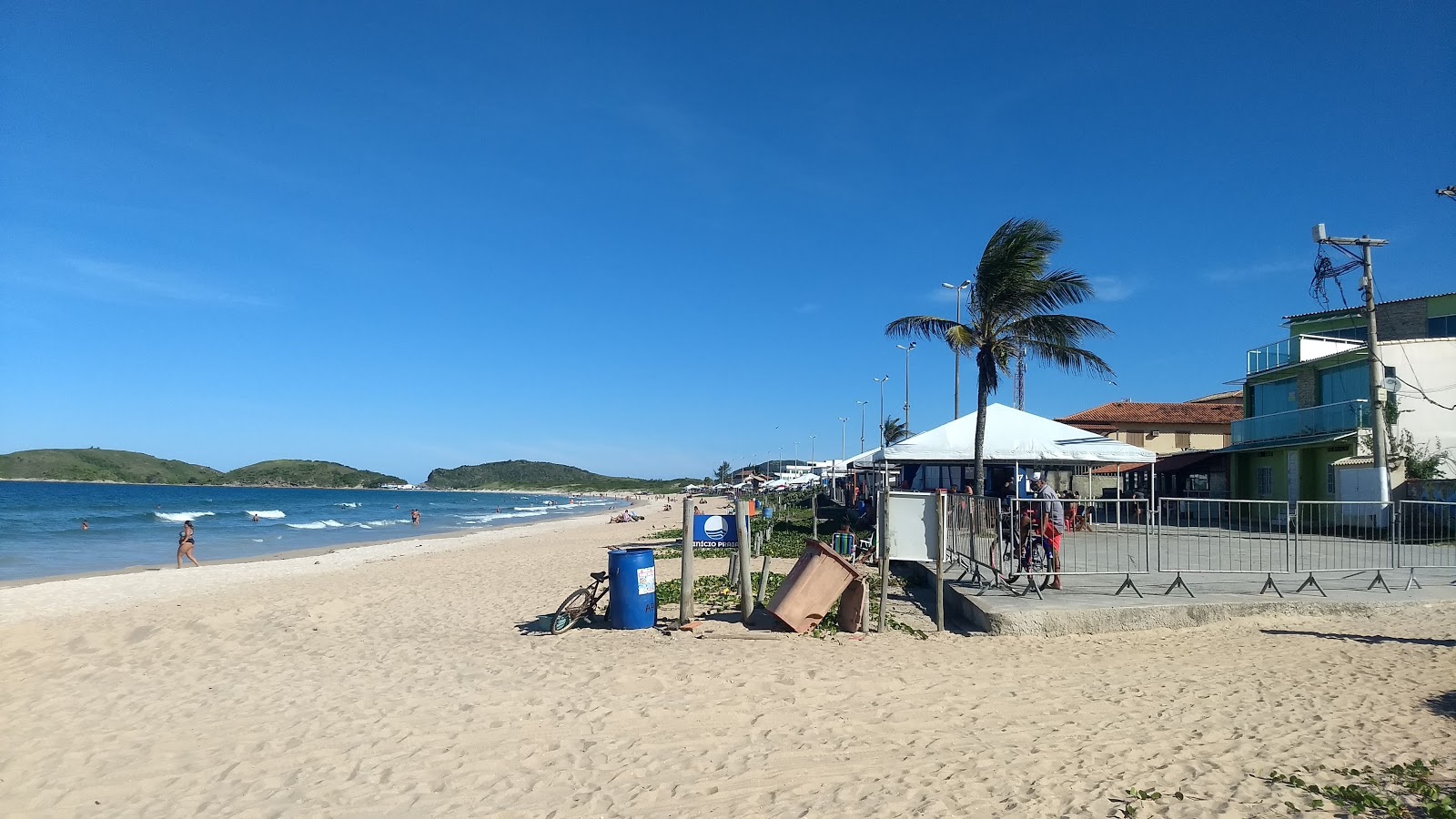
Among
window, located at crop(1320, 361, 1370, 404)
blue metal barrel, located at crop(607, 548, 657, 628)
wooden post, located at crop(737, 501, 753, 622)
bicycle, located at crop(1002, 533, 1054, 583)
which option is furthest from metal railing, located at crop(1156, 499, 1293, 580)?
window, located at crop(1320, 361, 1370, 404)

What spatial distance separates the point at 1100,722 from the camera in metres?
6.00

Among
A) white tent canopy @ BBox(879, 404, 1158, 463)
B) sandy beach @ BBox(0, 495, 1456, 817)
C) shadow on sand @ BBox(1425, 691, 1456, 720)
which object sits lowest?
sandy beach @ BBox(0, 495, 1456, 817)

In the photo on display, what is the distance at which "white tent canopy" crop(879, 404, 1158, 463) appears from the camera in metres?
15.9

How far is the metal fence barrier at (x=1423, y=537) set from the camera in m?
11.7

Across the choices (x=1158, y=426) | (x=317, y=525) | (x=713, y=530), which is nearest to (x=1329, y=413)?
(x=1158, y=426)

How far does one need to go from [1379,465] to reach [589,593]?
61.4 ft

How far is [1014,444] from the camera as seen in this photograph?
54.9ft

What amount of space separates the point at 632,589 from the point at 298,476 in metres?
193

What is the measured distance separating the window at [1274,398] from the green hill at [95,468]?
572ft

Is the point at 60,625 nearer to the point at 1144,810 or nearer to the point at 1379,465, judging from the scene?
the point at 1144,810

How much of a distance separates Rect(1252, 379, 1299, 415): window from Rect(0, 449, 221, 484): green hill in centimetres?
17436

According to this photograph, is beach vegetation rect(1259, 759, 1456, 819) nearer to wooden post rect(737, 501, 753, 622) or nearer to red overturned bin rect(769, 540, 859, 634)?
red overturned bin rect(769, 540, 859, 634)

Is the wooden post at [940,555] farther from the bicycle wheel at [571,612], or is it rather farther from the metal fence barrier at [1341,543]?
the metal fence barrier at [1341,543]

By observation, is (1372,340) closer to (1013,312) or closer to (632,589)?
(1013,312)
